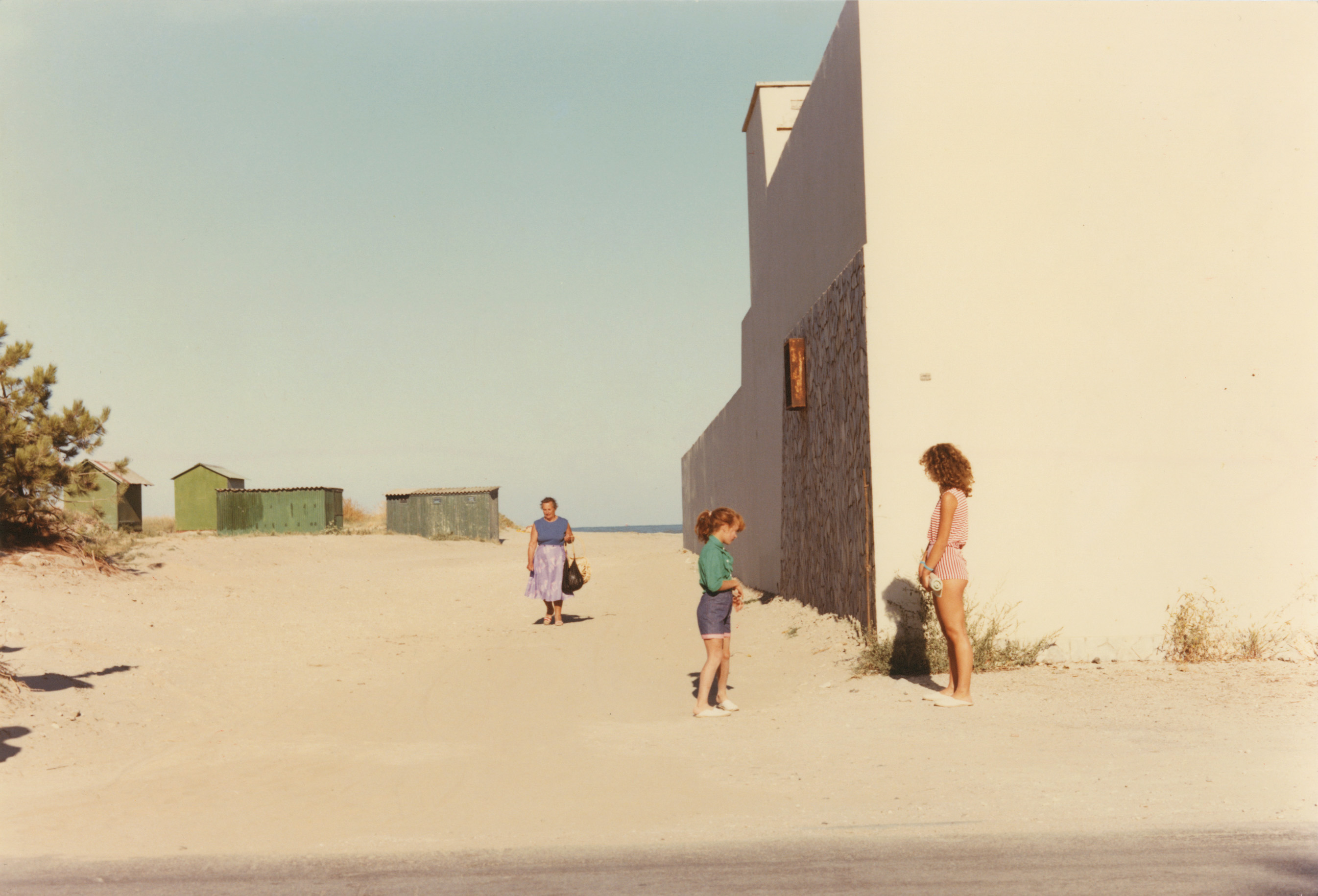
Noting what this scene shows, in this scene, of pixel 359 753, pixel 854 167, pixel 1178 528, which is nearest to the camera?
pixel 359 753

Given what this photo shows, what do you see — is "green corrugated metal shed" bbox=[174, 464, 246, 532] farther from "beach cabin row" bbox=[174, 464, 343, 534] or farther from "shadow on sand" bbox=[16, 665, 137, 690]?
"shadow on sand" bbox=[16, 665, 137, 690]

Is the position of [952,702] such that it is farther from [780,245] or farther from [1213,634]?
[780,245]

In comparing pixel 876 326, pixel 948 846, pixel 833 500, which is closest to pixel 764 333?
pixel 833 500

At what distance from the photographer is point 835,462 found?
1014 centimetres

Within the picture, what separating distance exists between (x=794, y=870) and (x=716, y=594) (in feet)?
11.1

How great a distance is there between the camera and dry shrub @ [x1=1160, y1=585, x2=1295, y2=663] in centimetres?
842

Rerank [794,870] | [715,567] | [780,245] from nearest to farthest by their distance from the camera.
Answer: [794,870] < [715,567] < [780,245]

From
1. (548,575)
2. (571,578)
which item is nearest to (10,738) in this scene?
(548,575)

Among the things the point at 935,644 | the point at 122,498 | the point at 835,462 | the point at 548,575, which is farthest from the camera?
the point at 122,498

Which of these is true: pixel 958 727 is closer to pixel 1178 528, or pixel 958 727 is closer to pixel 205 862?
pixel 1178 528

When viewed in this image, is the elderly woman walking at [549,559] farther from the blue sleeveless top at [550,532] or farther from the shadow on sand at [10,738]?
the shadow on sand at [10,738]

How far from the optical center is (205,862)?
4.48m

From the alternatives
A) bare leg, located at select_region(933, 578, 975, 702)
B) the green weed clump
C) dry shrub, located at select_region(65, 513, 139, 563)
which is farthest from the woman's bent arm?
dry shrub, located at select_region(65, 513, 139, 563)

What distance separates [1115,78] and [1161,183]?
0.99 m
